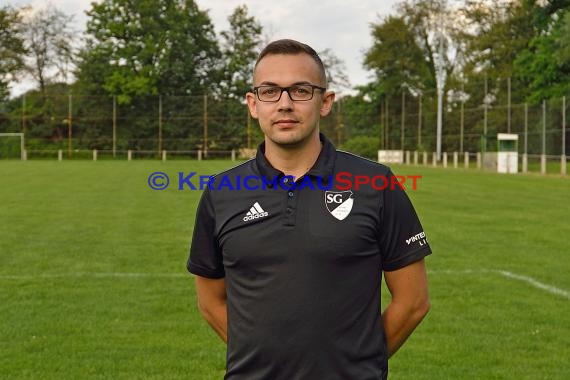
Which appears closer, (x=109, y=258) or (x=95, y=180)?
(x=109, y=258)

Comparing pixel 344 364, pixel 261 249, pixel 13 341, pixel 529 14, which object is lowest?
pixel 13 341

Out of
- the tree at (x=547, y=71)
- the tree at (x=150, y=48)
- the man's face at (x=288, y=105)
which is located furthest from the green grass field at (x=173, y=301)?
the tree at (x=150, y=48)

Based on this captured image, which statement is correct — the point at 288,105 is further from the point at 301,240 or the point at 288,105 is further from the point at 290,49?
the point at 301,240

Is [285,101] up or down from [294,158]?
up

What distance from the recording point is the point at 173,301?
922 cm

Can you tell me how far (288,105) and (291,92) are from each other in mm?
61

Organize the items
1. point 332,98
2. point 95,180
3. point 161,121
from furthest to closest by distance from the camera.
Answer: point 161,121 < point 95,180 < point 332,98

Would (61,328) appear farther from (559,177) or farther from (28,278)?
(559,177)

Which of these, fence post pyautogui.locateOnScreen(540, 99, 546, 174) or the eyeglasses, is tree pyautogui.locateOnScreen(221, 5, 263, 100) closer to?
fence post pyautogui.locateOnScreen(540, 99, 546, 174)

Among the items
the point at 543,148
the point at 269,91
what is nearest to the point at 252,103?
the point at 269,91

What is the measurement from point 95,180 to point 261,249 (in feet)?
104

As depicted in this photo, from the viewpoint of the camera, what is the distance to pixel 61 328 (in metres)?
7.95

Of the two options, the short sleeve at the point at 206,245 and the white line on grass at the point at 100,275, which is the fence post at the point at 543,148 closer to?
the white line on grass at the point at 100,275

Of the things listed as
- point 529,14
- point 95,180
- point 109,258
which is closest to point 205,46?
point 529,14
